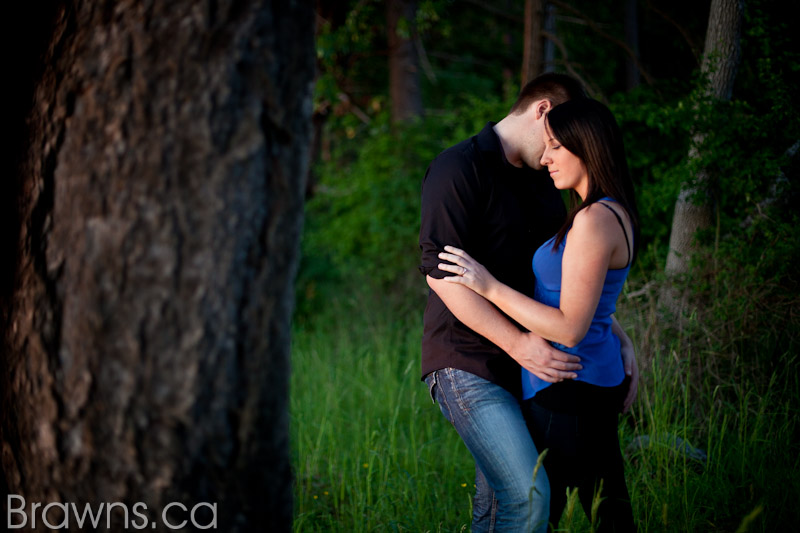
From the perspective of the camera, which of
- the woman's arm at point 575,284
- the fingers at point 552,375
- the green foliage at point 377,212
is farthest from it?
the green foliage at point 377,212

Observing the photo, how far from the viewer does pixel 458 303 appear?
7.39 ft

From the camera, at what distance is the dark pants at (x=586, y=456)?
2.20 metres

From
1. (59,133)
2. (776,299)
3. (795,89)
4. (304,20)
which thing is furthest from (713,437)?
(59,133)

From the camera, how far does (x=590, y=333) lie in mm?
2244

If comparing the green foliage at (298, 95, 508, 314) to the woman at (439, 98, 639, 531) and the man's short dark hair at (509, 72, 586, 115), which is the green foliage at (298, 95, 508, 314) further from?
the woman at (439, 98, 639, 531)

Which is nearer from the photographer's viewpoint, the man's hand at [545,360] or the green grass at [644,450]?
the man's hand at [545,360]

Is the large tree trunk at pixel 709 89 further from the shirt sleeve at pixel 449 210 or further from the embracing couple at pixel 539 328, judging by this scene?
the shirt sleeve at pixel 449 210

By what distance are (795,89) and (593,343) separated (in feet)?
11.2

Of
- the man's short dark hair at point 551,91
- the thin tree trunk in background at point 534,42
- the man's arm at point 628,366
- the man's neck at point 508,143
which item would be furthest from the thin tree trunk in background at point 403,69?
the man's arm at point 628,366

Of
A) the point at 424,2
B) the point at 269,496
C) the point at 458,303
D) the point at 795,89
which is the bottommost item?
the point at 269,496

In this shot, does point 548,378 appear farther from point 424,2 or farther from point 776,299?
point 424,2

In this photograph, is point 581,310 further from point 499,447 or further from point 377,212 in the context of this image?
point 377,212

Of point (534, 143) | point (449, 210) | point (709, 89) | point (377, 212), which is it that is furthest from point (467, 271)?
point (377, 212)

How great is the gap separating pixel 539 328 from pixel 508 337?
0.14 m
